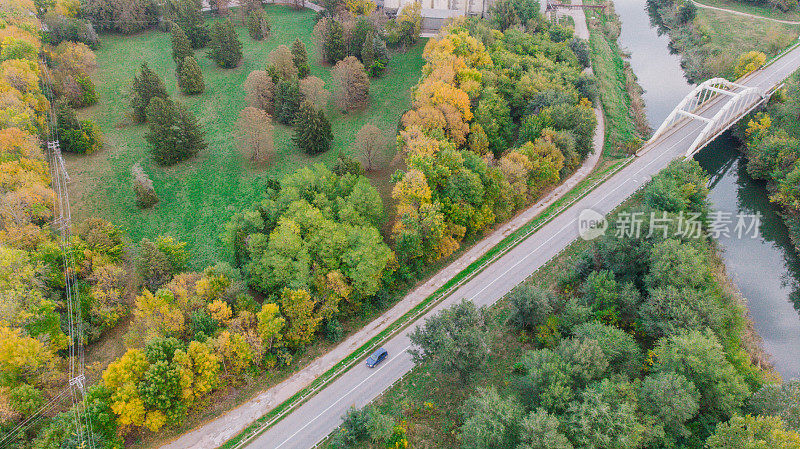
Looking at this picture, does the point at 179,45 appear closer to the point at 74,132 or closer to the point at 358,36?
the point at 74,132

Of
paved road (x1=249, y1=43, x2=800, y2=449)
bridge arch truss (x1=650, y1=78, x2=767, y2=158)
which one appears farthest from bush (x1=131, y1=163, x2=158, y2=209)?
bridge arch truss (x1=650, y1=78, x2=767, y2=158)

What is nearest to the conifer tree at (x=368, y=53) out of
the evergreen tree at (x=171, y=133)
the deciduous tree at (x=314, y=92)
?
the deciduous tree at (x=314, y=92)

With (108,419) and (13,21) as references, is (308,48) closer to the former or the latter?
(13,21)

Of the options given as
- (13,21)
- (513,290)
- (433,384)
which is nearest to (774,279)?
(513,290)

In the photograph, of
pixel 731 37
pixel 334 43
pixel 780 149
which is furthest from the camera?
pixel 731 37

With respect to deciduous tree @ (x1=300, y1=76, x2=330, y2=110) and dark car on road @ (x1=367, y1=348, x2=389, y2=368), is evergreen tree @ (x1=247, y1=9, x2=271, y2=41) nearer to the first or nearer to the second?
deciduous tree @ (x1=300, y1=76, x2=330, y2=110)

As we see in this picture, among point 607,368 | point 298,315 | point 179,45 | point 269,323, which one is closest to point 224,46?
point 179,45
